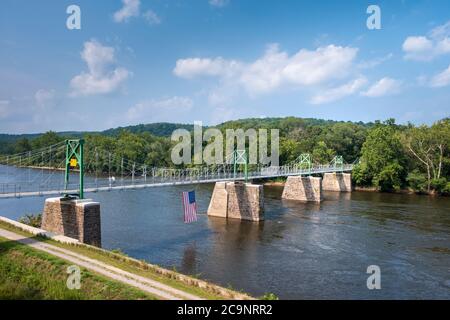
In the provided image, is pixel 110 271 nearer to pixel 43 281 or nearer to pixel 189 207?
pixel 43 281

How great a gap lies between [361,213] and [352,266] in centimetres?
1964

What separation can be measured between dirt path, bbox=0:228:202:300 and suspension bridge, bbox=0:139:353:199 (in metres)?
6.28

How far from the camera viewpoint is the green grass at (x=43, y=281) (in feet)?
42.4

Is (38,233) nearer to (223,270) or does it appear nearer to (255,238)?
(223,270)

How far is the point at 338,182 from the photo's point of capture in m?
64.3

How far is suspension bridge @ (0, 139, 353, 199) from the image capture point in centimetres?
2531

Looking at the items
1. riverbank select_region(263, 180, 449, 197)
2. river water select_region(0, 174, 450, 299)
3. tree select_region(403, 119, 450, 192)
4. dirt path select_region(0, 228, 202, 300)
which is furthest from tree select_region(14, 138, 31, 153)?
dirt path select_region(0, 228, 202, 300)

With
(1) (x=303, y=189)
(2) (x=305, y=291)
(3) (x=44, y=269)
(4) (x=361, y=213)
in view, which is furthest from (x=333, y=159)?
(3) (x=44, y=269)

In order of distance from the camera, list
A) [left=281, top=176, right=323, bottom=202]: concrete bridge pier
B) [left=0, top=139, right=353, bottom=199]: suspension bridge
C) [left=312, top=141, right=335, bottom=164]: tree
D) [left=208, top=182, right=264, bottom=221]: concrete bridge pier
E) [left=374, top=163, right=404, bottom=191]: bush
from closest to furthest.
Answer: [left=0, top=139, right=353, bottom=199]: suspension bridge → [left=208, top=182, right=264, bottom=221]: concrete bridge pier → [left=281, top=176, right=323, bottom=202]: concrete bridge pier → [left=374, top=163, right=404, bottom=191]: bush → [left=312, top=141, right=335, bottom=164]: tree

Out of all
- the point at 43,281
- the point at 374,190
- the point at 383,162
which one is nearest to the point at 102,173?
the point at 374,190

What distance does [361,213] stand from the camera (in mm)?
42188

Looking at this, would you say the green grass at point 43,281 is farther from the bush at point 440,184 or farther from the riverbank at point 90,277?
the bush at point 440,184

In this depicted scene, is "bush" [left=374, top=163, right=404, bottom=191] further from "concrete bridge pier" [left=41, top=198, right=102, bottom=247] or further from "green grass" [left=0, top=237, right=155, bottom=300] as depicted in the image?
"green grass" [left=0, top=237, right=155, bottom=300]
